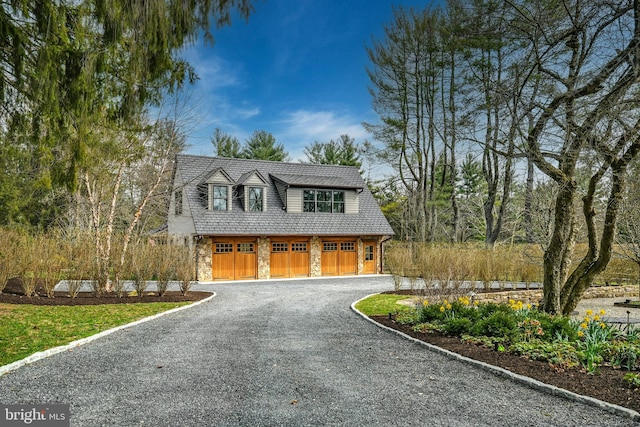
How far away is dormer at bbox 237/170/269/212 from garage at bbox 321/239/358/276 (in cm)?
378

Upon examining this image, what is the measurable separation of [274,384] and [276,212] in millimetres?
16027

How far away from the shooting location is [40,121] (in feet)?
20.9

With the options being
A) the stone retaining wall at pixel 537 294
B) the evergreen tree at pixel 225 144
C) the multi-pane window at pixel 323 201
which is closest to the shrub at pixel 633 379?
the stone retaining wall at pixel 537 294

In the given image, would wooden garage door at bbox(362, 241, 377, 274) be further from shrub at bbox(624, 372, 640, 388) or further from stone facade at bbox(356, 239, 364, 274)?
shrub at bbox(624, 372, 640, 388)

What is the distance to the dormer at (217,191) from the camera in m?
19.6

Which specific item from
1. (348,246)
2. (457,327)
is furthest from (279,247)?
(457,327)

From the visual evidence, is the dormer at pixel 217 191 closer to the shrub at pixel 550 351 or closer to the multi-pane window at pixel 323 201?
the multi-pane window at pixel 323 201

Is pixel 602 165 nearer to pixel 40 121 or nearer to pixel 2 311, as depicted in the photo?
pixel 40 121

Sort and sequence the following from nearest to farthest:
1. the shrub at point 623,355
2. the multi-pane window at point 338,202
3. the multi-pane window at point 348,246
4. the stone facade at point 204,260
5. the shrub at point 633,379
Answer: the shrub at point 633,379
the shrub at point 623,355
the stone facade at point 204,260
the multi-pane window at point 348,246
the multi-pane window at point 338,202

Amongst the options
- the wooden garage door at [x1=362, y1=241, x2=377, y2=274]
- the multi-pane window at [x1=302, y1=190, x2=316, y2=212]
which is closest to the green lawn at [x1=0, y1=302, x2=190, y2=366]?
the multi-pane window at [x1=302, y1=190, x2=316, y2=212]

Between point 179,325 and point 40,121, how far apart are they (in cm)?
464

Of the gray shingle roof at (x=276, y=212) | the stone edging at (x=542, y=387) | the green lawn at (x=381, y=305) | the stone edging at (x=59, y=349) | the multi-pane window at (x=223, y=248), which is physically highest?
the gray shingle roof at (x=276, y=212)

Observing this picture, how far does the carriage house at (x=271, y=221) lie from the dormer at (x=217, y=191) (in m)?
0.05

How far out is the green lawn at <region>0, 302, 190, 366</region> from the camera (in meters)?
6.67
